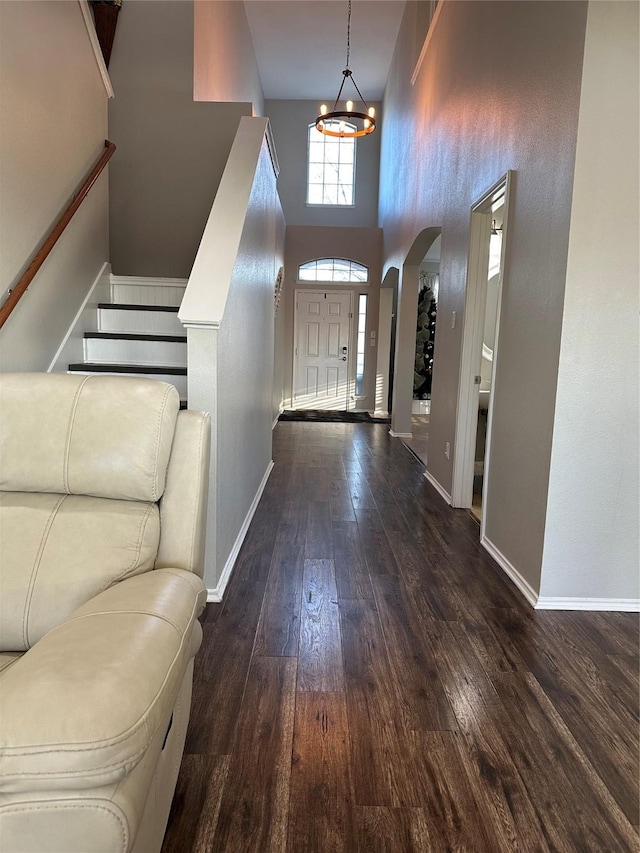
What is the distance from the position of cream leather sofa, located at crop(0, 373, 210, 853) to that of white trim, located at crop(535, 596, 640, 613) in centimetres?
174

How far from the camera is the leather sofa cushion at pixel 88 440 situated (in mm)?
1320

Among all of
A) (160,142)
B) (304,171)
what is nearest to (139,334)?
(160,142)

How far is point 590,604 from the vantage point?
246 cm

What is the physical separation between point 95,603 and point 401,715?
110 cm

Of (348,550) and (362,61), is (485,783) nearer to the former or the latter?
(348,550)

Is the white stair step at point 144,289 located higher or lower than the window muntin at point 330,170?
lower

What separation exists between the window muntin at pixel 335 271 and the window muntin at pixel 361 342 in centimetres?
33

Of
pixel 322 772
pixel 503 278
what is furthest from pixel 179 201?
pixel 322 772

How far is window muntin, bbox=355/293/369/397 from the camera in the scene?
9312 millimetres

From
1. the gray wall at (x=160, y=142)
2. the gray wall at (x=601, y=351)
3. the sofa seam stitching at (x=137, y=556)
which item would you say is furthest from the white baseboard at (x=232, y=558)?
the gray wall at (x=160, y=142)

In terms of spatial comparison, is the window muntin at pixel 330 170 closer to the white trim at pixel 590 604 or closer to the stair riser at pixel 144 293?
the stair riser at pixel 144 293

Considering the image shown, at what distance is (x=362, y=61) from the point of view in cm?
853

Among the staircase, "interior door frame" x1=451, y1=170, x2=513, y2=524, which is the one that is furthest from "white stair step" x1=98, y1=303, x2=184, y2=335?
"interior door frame" x1=451, y1=170, x2=513, y2=524

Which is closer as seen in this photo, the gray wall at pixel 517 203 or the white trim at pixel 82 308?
the gray wall at pixel 517 203
